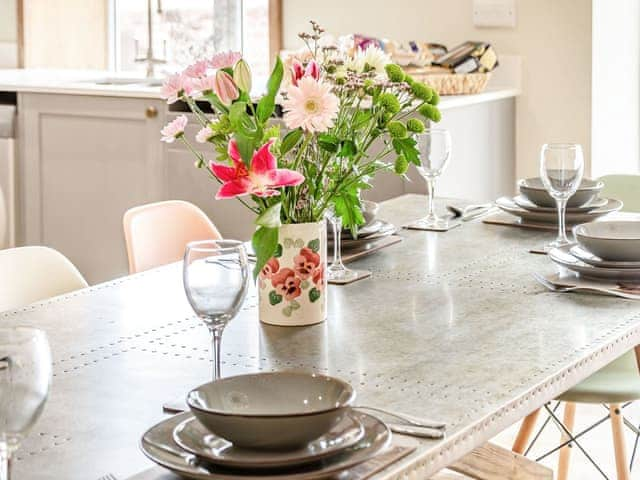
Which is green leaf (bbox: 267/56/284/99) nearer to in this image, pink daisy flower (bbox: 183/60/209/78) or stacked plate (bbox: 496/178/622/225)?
pink daisy flower (bbox: 183/60/209/78)

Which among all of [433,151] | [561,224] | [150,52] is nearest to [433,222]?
[433,151]

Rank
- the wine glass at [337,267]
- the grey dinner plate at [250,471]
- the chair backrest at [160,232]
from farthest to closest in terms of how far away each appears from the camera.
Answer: the chair backrest at [160,232] < the wine glass at [337,267] < the grey dinner plate at [250,471]

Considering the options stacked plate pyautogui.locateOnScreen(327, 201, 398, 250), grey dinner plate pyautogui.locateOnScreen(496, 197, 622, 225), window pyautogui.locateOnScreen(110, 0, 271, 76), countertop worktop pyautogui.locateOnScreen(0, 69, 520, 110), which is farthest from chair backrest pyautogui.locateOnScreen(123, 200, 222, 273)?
window pyautogui.locateOnScreen(110, 0, 271, 76)

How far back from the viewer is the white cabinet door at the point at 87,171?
13.2ft

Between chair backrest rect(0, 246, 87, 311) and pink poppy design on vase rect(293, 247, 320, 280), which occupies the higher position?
pink poppy design on vase rect(293, 247, 320, 280)

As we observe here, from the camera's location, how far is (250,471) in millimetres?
1177

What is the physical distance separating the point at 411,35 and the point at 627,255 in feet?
7.57

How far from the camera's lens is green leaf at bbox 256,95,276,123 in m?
1.68

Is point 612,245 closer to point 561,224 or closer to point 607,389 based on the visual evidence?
point 561,224

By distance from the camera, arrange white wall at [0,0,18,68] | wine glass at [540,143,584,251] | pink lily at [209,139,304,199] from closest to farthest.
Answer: pink lily at [209,139,304,199] → wine glass at [540,143,584,251] → white wall at [0,0,18,68]

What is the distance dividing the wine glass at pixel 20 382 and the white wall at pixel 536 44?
309 centimetres

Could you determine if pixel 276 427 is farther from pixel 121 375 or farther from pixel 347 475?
pixel 121 375

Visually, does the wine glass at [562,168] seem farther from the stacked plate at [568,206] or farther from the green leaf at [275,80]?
the green leaf at [275,80]

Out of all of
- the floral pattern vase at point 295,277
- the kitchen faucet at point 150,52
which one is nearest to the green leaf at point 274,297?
the floral pattern vase at point 295,277
